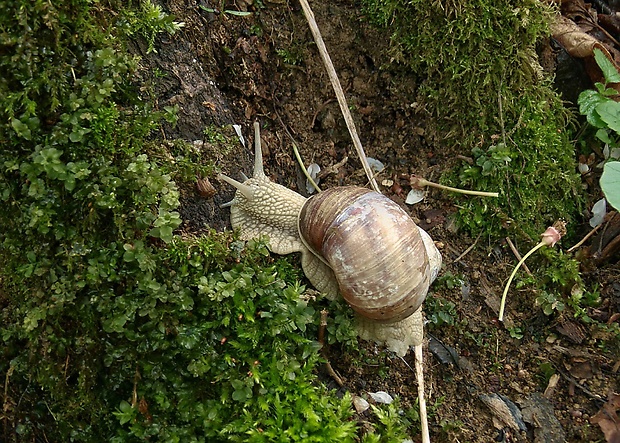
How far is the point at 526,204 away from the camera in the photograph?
3.26 m

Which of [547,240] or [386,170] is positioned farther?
[386,170]

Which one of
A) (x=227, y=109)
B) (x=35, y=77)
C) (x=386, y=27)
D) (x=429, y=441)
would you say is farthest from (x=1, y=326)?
(x=386, y=27)

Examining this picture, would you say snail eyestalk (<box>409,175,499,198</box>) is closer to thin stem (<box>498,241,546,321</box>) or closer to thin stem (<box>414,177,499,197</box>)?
thin stem (<box>414,177,499,197</box>)

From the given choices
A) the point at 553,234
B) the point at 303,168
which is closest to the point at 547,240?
Result: the point at 553,234

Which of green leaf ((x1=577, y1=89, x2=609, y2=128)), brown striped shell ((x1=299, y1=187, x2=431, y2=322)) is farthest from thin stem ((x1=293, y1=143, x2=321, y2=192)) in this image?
green leaf ((x1=577, y1=89, x2=609, y2=128))

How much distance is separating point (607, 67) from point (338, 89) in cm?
164

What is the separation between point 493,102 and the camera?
3.24 m

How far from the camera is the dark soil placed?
275cm

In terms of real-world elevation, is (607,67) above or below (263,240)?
above

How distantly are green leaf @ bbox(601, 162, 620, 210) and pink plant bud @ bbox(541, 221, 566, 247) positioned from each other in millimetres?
342

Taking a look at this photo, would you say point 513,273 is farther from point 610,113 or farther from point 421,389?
point 610,113

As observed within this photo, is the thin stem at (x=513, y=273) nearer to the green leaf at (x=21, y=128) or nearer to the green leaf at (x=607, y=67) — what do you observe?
the green leaf at (x=607, y=67)

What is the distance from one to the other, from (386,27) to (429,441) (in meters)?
2.31

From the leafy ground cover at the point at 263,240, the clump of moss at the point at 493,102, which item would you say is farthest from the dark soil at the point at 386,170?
the clump of moss at the point at 493,102
